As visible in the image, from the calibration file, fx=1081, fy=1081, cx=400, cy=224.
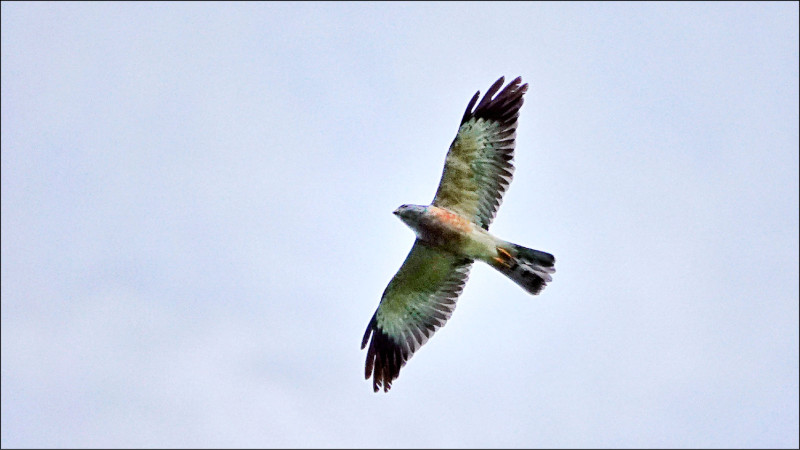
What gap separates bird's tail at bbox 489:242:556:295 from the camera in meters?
15.4

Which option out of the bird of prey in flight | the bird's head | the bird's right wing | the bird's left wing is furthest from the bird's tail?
the bird's head

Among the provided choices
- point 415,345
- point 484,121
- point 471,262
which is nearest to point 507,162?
point 484,121

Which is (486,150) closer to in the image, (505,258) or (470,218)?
(470,218)

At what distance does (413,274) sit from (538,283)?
6.37 ft

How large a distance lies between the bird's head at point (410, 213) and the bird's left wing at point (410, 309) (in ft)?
1.98

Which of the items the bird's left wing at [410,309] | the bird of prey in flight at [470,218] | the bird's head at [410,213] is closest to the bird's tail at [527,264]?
the bird of prey in flight at [470,218]

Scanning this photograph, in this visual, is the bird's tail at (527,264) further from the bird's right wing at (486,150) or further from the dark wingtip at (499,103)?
the dark wingtip at (499,103)

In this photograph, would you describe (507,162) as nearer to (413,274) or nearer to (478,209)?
(478,209)

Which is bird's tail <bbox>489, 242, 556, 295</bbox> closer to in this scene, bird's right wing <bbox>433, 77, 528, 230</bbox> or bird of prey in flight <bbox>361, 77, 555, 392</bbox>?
bird of prey in flight <bbox>361, 77, 555, 392</bbox>

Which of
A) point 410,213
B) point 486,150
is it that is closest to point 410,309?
point 410,213

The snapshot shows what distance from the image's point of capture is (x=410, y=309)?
647 inches

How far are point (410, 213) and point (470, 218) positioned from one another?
0.92m

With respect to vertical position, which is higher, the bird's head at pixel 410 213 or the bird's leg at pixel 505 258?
the bird's head at pixel 410 213

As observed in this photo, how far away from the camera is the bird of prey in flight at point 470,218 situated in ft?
50.7
